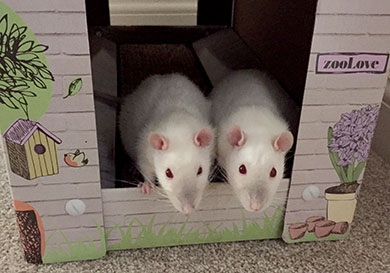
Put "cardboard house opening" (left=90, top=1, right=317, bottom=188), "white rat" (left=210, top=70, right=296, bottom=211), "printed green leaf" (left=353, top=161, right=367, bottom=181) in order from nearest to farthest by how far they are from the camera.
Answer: "white rat" (left=210, top=70, right=296, bottom=211), "printed green leaf" (left=353, top=161, right=367, bottom=181), "cardboard house opening" (left=90, top=1, right=317, bottom=188)

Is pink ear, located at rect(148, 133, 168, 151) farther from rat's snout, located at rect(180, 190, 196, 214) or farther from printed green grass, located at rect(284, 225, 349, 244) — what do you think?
printed green grass, located at rect(284, 225, 349, 244)

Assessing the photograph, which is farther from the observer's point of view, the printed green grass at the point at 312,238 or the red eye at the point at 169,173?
the printed green grass at the point at 312,238

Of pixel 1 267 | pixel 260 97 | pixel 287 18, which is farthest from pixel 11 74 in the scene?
pixel 287 18

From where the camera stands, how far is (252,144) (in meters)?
0.79

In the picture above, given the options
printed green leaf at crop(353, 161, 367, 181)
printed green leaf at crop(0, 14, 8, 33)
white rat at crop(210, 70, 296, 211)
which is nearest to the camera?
printed green leaf at crop(0, 14, 8, 33)

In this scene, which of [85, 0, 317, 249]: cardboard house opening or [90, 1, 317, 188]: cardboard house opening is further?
[90, 1, 317, 188]: cardboard house opening

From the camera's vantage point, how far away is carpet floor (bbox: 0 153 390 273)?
0.85 metres

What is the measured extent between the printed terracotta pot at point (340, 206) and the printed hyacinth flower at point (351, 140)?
0.04m

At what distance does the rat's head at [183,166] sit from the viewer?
755 millimetres

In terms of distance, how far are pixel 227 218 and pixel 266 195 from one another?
0.46 feet

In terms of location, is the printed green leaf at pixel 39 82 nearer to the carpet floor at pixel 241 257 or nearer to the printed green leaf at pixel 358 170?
the carpet floor at pixel 241 257

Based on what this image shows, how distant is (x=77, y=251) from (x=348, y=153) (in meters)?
0.52

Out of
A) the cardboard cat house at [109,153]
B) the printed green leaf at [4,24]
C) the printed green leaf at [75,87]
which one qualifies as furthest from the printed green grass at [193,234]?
the printed green leaf at [4,24]

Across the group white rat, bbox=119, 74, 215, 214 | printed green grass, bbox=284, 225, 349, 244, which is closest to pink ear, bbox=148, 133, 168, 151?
white rat, bbox=119, 74, 215, 214
